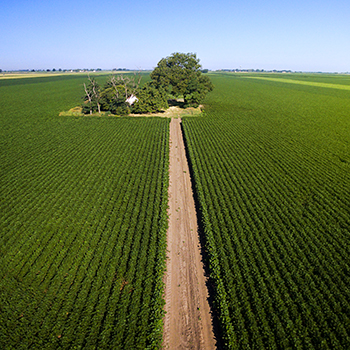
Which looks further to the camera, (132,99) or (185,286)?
(132,99)

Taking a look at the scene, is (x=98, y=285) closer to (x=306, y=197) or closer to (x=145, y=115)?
(x=306, y=197)

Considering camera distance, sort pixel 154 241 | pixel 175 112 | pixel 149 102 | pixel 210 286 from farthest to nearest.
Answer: pixel 175 112 < pixel 149 102 < pixel 154 241 < pixel 210 286

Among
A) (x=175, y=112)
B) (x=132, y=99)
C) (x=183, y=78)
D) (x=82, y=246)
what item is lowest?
(x=82, y=246)

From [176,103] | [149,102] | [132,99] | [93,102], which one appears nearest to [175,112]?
[149,102]

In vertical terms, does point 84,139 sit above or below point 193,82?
below

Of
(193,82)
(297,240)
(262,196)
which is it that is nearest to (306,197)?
(262,196)

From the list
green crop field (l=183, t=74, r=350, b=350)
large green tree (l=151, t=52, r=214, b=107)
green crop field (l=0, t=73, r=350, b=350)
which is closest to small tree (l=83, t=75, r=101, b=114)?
large green tree (l=151, t=52, r=214, b=107)

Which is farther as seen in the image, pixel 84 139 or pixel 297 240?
pixel 84 139

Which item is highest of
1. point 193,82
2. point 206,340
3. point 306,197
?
point 193,82

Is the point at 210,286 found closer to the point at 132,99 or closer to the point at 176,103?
the point at 132,99
